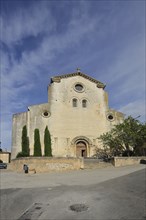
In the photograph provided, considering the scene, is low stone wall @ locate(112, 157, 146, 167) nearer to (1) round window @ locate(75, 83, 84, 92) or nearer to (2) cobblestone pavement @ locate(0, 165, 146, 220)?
(2) cobblestone pavement @ locate(0, 165, 146, 220)

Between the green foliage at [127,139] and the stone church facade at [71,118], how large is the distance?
8.84 ft

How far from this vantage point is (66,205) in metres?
8.85

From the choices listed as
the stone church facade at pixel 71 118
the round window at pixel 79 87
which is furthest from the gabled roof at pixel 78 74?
the round window at pixel 79 87

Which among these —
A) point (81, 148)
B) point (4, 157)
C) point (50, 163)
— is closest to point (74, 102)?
point (81, 148)

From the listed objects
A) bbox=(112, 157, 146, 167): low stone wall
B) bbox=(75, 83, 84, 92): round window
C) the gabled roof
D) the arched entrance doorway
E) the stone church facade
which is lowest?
bbox=(112, 157, 146, 167): low stone wall

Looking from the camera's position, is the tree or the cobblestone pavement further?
the tree

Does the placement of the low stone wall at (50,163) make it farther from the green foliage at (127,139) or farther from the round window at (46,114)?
the round window at (46,114)

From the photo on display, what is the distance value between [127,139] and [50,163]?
9.11 m

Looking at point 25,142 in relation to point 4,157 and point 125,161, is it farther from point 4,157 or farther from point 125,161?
point 4,157

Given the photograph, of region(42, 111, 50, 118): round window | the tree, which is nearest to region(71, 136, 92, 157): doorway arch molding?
the tree

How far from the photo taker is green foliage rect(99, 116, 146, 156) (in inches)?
1013

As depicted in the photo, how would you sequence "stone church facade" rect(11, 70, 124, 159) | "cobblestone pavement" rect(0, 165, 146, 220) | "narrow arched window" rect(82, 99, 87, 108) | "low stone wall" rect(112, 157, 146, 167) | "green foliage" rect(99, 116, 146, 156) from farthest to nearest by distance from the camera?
"narrow arched window" rect(82, 99, 87, 108) → "stone church facade" rect(11, 70, 124, 159) → "green foliage" rect(99, 116, 146, 156) → "low stone wall" rect(112, 157, 146, 167) → "cobblestone pavement" rect(0, 165, 146, 220)

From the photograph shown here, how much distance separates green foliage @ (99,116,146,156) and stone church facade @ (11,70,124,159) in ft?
8.84

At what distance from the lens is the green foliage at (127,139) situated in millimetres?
25719
